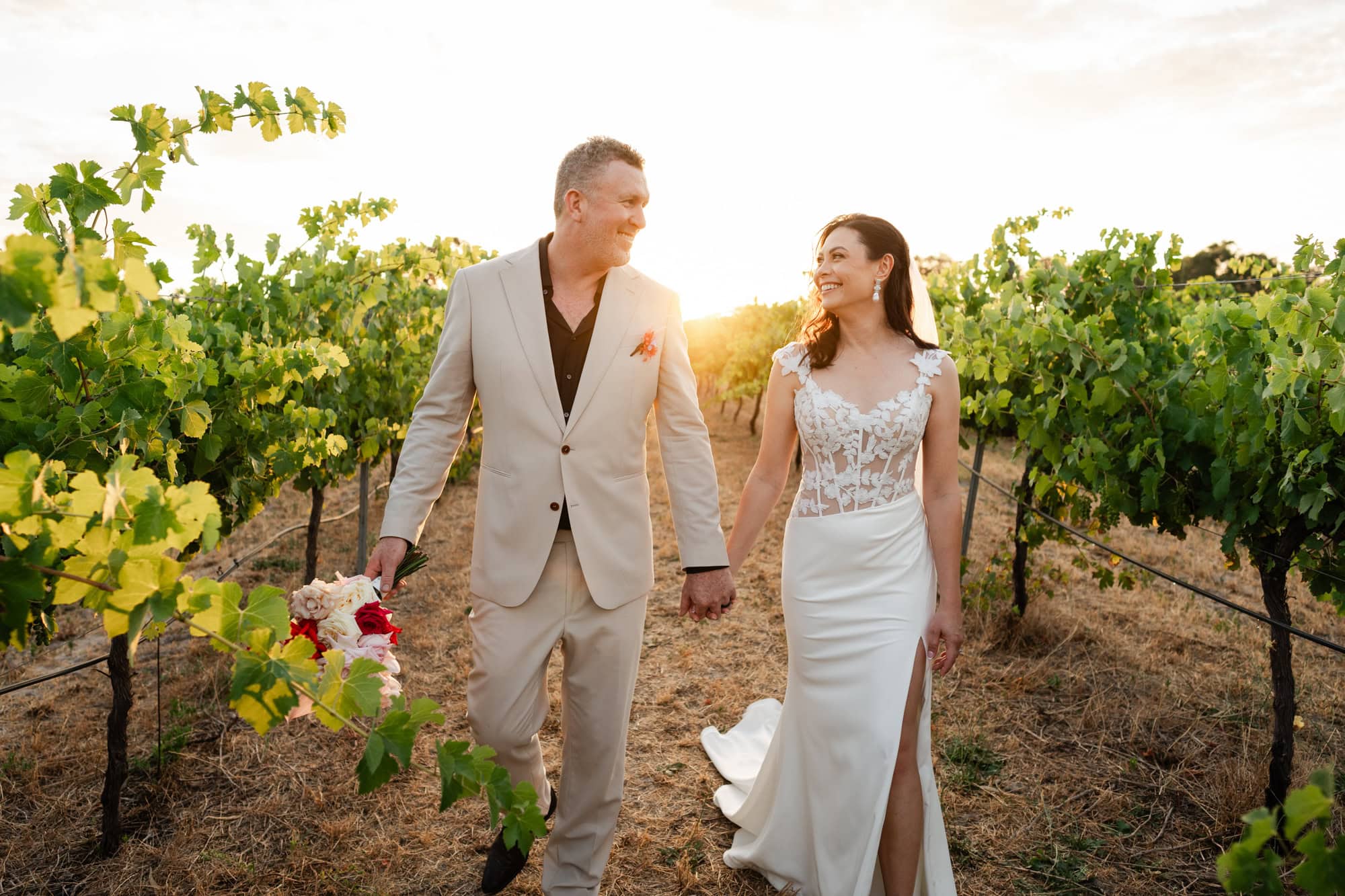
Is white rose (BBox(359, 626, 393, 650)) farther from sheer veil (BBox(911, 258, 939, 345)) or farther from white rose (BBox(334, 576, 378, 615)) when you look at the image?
sheer veil (BBox(911, 258, 939, 345))

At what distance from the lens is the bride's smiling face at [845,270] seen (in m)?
2.73

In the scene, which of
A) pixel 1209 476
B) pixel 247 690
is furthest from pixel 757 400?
pixel 247 690

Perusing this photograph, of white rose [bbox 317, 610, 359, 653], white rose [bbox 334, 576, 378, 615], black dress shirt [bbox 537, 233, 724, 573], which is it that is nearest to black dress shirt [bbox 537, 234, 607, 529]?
black dress shirt [bbox 537, 233, 724, 573]

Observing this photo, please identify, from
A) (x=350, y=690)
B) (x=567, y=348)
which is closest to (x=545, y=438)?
(x=567, y=348)

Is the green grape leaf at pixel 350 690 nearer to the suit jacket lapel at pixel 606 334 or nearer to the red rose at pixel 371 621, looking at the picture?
the red rose at pixel 371 621

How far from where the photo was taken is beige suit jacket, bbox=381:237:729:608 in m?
2.48

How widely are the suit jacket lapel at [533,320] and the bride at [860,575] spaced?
68 cm

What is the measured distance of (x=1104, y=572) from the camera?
4734mm

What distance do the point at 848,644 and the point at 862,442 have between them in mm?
649

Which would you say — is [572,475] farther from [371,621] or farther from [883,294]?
[883,294]

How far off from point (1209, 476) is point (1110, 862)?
66.6 inches

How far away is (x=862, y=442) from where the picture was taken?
8.88 ft

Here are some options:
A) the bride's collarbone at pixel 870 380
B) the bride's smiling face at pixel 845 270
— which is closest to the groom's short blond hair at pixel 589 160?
the bride's smiling face at pixel 845 270

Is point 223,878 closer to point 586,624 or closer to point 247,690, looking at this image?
point 586,624
